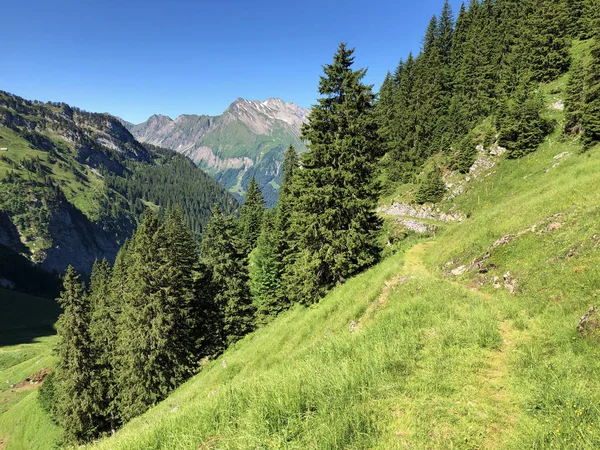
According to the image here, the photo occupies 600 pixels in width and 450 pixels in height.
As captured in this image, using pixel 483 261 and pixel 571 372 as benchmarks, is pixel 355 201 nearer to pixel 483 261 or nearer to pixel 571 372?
pixel 483 261

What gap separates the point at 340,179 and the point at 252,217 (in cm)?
4962

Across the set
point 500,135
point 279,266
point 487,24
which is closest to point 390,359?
point 279,266

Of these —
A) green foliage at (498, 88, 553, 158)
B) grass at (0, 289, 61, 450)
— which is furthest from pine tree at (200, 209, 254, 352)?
green foliage at (498, 88, 553, 158)

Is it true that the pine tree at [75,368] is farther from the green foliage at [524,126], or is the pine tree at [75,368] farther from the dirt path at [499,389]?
the green foliage at [524,126]

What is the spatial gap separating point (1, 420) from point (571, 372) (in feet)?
248

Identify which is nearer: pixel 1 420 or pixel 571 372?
pixel 571 372

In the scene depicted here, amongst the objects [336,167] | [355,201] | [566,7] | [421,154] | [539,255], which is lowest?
[539,255]

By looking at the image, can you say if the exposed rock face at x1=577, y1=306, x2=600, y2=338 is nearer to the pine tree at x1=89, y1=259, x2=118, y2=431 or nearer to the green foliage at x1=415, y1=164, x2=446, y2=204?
the green foliage at x1=415, y1=164, x2=446, y2=204

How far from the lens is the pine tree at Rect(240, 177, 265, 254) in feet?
214

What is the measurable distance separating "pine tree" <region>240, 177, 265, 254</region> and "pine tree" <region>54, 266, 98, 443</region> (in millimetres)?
32198

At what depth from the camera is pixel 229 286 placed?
34.5 m

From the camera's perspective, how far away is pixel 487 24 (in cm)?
6103

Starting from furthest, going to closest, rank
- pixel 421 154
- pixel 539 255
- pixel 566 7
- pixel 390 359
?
1. pixel 421 154
2. pixel 566 7
3. pixel 539 255
4. pixel 390 359

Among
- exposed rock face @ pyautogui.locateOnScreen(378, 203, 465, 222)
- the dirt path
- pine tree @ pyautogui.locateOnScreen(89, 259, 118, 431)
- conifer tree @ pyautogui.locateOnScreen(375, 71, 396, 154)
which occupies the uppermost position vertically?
conifer tree @ pyautogui.locateOnScreen(375, 71, 396, 154)
